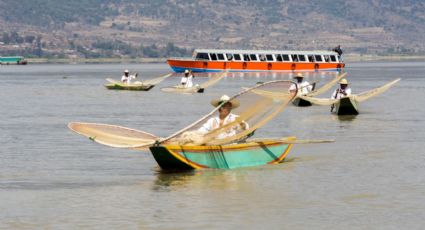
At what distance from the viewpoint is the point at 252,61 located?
13875cm

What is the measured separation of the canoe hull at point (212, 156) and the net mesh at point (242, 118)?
25cm

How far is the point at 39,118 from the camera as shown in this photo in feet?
185

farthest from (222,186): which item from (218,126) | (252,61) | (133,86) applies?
(252,61)

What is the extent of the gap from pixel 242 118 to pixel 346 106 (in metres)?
22.6

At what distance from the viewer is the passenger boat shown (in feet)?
445

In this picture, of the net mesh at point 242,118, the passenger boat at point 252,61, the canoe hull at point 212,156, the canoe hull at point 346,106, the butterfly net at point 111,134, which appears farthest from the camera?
the passenger boat at point 252,61

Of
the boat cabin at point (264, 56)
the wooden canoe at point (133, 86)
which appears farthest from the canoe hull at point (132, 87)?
the boat cabin at point (264, 56)

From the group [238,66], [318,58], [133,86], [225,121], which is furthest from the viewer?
[318,58]

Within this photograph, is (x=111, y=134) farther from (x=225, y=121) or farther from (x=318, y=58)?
(x=318, y=58)

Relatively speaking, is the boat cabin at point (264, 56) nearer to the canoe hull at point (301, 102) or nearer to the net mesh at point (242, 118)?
the canoe hull at point (301, 102)

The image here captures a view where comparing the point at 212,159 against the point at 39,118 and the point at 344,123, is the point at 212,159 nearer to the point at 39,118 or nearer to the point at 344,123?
the point at 344,123

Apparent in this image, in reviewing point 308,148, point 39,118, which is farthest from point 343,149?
point 39,118

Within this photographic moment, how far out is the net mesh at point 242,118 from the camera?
30094 millimetres

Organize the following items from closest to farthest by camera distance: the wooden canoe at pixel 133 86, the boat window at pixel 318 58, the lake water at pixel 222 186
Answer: the lake water at pixel 222 186, the wooden canoe at pixel 133 86, the boat window at pixel 318 58
